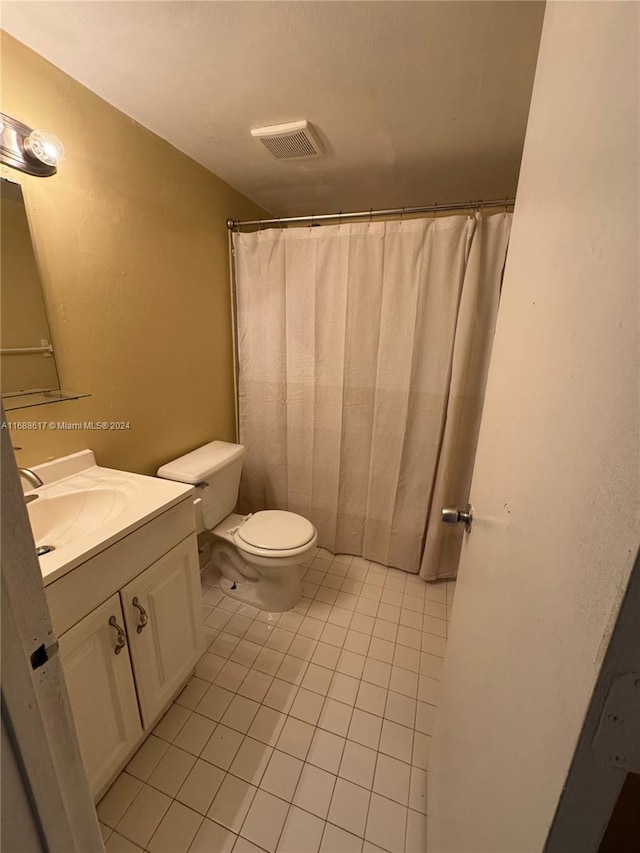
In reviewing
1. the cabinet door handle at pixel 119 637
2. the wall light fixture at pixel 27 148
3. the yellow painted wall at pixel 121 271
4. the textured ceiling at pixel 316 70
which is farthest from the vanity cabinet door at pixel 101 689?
the textured ceiling at pixel 316 70

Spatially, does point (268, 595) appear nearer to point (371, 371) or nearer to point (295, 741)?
point (295, 741)

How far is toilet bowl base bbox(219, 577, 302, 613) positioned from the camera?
1724 mm

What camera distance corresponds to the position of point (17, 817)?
0.42 meters

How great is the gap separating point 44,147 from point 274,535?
1.56m

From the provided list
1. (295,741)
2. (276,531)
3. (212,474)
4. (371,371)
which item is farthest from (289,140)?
(295,741)

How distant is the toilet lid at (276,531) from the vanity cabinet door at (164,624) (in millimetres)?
370

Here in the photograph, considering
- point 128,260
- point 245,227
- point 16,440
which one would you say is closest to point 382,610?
point 16,440

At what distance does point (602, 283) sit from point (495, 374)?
496 millimetres

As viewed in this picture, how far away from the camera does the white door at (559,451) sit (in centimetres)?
29

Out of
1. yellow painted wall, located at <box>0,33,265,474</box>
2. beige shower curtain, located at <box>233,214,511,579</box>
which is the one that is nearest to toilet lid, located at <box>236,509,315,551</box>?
beige shower curtain, located at <box>233,214,511,579</box>

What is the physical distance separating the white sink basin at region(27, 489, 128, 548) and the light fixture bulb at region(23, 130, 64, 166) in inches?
38.7

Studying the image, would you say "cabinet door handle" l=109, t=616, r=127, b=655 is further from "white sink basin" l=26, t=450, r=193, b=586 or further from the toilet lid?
the toilet lid

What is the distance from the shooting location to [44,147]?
101cm

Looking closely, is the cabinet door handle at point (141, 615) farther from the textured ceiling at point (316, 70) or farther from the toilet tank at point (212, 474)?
the textured ceiling at point (316, 70)
